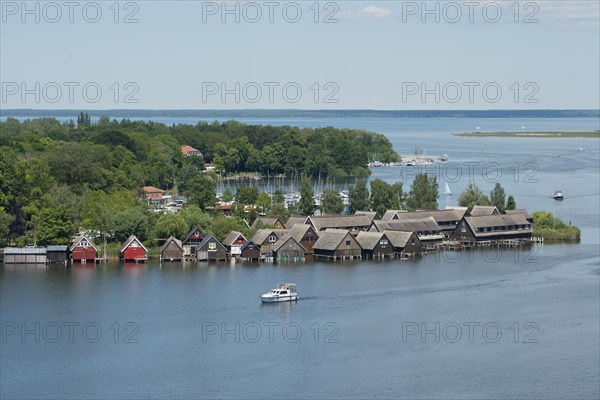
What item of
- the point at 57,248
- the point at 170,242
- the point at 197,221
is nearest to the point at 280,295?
the point at 170,242

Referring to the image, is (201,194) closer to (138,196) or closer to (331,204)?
(331,204)

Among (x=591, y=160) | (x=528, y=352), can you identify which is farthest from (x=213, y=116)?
(x=528, y=352)

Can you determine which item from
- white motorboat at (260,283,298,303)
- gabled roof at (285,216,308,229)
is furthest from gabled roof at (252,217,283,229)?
white motorboat at (260,283,298,303)

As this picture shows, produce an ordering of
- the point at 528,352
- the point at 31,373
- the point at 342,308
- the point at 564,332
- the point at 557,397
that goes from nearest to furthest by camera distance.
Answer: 1. the point at 557,397
2. the point at 31,373
3. the point at 528,352
4. the point at 564,332
5. the point at 342,308

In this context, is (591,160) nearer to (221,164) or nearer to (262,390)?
(221,164)

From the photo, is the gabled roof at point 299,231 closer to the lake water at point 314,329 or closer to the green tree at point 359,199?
the lake water at point 314,329

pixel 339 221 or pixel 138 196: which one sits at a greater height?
pixel 138 196

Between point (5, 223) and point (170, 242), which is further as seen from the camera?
point (5, 223)
